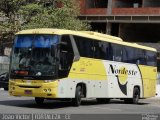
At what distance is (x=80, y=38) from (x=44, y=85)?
313 centimetres

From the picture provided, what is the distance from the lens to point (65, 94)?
2214 cm

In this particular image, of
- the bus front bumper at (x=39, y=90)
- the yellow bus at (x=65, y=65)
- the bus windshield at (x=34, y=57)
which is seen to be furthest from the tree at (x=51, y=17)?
the bus front bumper at (x=39, y=90)

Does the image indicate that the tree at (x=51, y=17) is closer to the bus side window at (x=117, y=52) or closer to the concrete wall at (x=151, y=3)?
the concrete wall at (x=151, y=3)

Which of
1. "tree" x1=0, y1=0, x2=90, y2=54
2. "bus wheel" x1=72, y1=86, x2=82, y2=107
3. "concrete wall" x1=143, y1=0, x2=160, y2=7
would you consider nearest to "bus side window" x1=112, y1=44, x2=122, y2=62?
"bus wheel" x1=72, y1=86, x2=82, y2=107

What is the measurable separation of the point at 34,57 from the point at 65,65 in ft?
4.36

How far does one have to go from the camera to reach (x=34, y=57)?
21.8 m

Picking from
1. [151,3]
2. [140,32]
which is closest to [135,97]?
[151,3]

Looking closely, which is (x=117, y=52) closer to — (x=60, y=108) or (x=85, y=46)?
(x=85, y=46)

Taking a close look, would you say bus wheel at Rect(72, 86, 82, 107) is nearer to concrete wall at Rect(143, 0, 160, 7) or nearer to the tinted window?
the tinted window

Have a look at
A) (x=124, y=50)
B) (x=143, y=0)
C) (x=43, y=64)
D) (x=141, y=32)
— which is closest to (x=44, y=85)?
(x=43, y=64)

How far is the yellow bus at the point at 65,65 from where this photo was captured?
848 inches

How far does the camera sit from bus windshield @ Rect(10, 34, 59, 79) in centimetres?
2152

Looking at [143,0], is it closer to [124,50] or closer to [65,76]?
[124,50]

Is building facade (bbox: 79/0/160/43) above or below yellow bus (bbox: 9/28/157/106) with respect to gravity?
above
